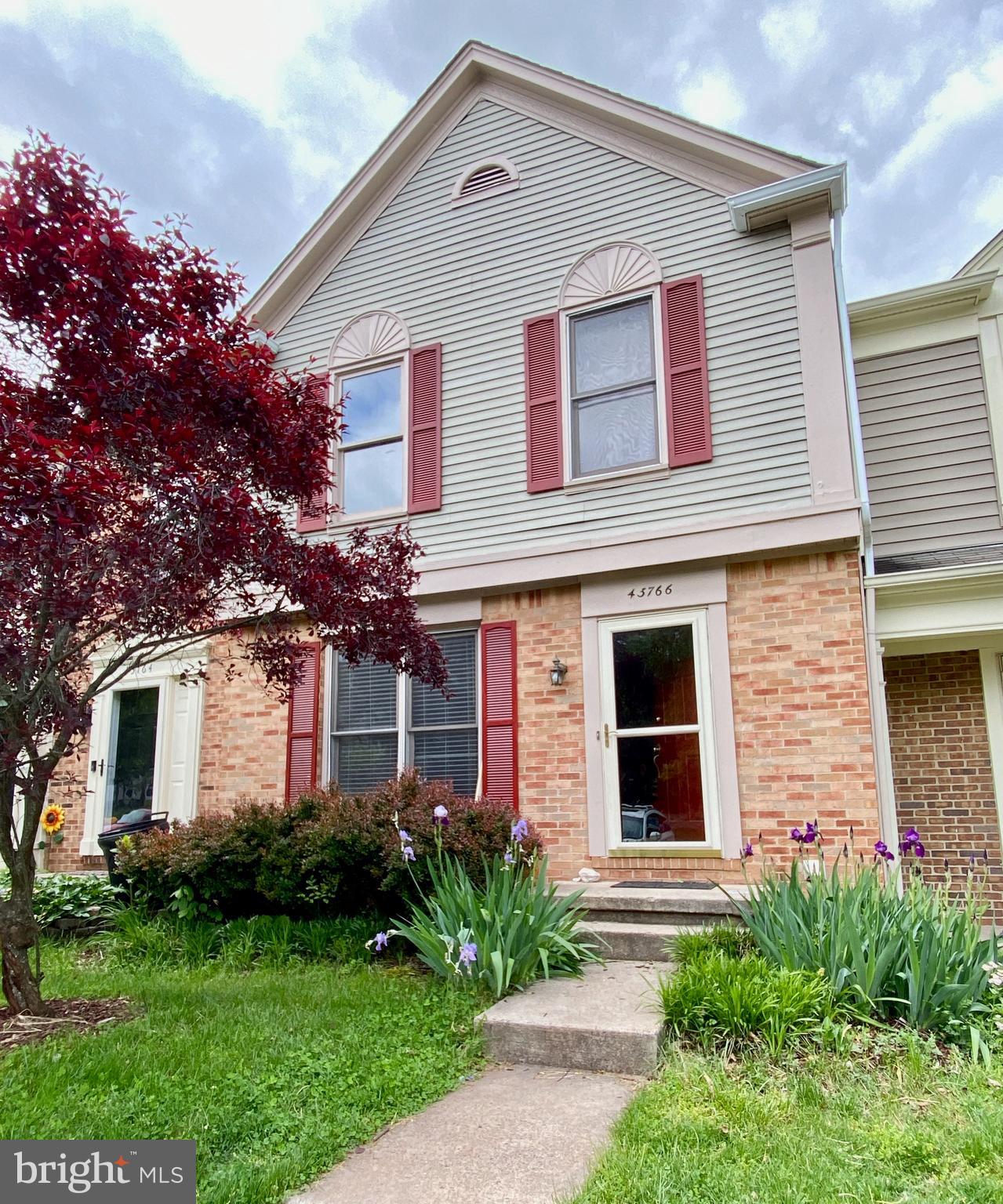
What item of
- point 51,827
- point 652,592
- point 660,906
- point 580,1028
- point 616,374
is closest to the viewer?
point 580,1028

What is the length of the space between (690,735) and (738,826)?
78 centimetres

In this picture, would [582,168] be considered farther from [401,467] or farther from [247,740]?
[247,740]

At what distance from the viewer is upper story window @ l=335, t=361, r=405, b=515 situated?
9016mm

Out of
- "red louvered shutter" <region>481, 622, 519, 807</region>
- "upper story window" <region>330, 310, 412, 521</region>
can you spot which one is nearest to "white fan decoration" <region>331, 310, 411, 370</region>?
"upper story window" <region>330, 310, 412, 521</region>

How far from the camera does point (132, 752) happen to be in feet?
32.3

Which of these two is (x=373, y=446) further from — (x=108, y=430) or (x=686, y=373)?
(x=108, y=430)

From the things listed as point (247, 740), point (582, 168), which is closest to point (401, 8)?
point (582, 168)

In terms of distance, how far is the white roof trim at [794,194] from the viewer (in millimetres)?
7141

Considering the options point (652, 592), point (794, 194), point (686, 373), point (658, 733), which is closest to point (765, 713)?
point (658, 733)

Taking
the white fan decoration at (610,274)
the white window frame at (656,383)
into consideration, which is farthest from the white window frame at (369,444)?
the white fan decoration at (610,274)

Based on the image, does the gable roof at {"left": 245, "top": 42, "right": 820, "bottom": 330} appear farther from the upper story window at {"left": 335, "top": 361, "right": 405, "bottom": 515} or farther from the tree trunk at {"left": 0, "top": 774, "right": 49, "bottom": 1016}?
the tree trunk at {"left": 0, "top": 774, "right": 49, "bottom": 1016}

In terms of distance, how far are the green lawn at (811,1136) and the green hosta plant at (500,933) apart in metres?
1.27

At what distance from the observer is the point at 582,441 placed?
8102 mm

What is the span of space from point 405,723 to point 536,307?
Answer: 4071 mm
